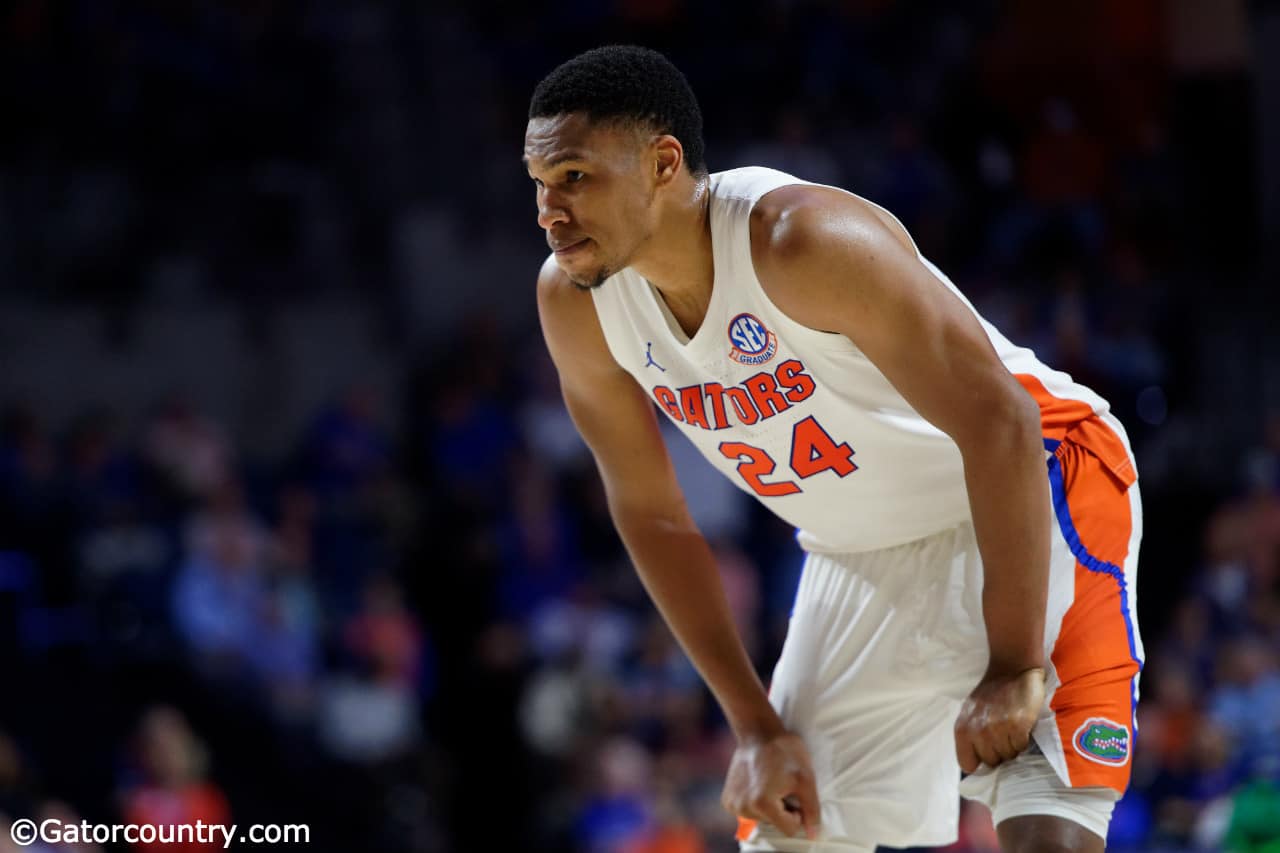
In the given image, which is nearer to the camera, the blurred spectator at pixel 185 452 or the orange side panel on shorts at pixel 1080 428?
the orange side panel on shorts at pixel 1080 428

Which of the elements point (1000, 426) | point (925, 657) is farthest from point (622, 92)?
point (925, 657)

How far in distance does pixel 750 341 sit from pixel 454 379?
22.6ft

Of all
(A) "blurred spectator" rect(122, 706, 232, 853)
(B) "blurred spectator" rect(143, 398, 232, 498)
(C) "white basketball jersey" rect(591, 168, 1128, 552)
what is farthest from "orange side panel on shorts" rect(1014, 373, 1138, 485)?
(B) "blurred spectator" rect(143, 398, 232, 498)

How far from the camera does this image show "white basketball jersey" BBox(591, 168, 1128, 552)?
308 cm

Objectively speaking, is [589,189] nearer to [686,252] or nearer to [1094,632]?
[686,252]

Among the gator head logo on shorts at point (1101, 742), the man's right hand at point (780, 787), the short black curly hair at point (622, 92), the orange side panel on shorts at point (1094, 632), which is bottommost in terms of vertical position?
the man's right hand at point (780, 787)

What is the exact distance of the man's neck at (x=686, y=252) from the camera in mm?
3123

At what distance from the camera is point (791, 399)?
3156 mm

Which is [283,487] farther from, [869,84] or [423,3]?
[869,84]

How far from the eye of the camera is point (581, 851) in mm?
7766

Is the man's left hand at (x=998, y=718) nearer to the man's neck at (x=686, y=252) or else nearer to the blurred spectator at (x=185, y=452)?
the man's neck at (x=686, y=252)

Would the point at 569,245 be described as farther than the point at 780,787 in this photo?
No

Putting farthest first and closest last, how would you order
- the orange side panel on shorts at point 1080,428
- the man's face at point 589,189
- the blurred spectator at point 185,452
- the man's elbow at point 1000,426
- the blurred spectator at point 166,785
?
the blurred spectator at point 185,452, the blurred spectator at point 166,785, the orange side panel on shorts at point 1080,428, the man's face at point 589,189, the man's elbow at point 1000,426

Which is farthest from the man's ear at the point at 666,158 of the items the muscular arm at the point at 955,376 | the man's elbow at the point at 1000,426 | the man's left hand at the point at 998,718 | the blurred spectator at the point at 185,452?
the blurred spectator at the point at 185,452
